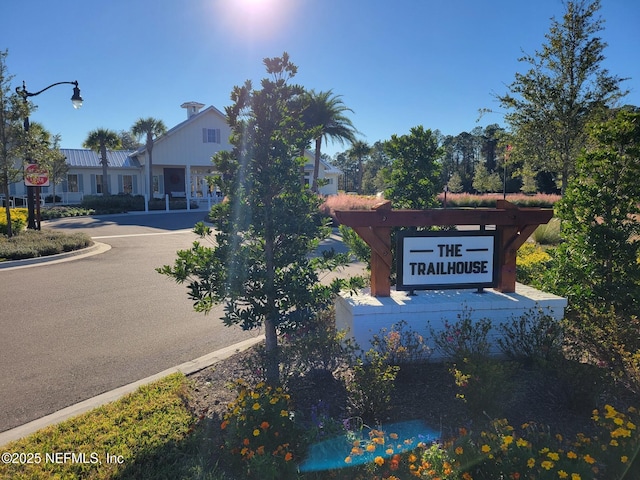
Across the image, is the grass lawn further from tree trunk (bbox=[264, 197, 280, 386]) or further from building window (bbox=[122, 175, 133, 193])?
building window (bbox=[122, 175, 133, 193])

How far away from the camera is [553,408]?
11.6 feet

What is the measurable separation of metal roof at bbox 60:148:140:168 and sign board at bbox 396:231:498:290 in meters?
35.1

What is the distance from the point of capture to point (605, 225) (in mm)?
5152

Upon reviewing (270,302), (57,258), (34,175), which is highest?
(34,175)

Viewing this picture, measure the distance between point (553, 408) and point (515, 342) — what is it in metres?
0.88

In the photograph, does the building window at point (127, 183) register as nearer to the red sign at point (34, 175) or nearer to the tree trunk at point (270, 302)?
the red sign at point (34, 175)

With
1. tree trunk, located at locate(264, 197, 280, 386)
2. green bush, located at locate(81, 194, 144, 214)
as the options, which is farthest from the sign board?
green bush, located at locate(81, 194, 144, 214)

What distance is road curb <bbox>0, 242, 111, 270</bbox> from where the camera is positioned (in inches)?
425

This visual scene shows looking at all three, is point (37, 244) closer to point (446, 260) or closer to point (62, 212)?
point (446, 260)

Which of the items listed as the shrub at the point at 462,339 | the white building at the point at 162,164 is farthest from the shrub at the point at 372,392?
the white building at the point at 162,164

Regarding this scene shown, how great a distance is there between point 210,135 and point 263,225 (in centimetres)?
3066

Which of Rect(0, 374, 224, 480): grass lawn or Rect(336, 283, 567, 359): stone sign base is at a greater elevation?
Rect(336, 283, 567, 359): stone sign base

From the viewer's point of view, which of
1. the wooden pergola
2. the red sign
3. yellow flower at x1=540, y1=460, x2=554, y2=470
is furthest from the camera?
the red sign

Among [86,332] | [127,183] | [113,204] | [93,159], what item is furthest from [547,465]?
[93,159]
